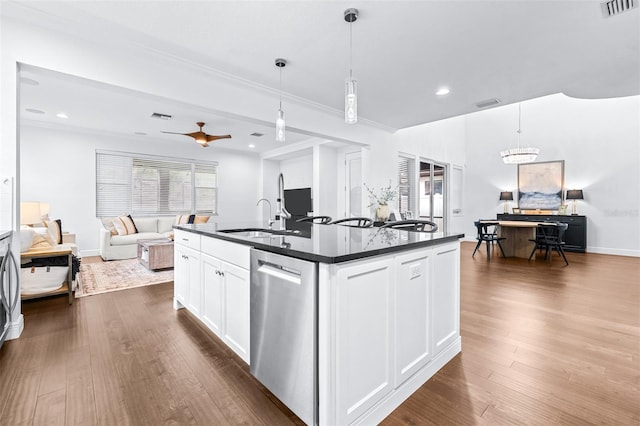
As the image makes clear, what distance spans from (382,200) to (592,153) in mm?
5328

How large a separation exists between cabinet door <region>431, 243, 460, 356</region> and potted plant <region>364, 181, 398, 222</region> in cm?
359

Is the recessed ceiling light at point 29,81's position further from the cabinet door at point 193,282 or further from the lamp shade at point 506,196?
the lamp shade at point 506,196

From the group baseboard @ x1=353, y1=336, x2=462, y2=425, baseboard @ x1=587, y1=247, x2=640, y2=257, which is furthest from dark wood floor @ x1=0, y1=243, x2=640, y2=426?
baseboard @ x1=587, y1=247, x2=640, y2=257

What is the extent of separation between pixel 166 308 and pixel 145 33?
8.76ft

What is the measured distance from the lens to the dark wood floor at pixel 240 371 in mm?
1553

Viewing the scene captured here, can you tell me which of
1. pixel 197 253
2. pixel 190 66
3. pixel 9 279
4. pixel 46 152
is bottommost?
pixel 9 279

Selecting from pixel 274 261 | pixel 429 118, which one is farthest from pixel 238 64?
pixel 429 118

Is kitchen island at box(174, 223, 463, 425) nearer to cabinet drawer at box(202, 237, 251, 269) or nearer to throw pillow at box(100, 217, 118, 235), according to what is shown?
cabinet drawer at box(202, 237, 251, 269)

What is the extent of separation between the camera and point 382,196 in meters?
6.04

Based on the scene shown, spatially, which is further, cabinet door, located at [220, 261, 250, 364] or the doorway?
the doorway

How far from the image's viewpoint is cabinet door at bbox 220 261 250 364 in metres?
1.87

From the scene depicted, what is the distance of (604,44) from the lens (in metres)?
2.93

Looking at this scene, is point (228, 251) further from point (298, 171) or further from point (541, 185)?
point (541, 185)

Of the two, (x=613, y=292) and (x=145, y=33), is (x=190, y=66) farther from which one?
(x=613, y=292)
